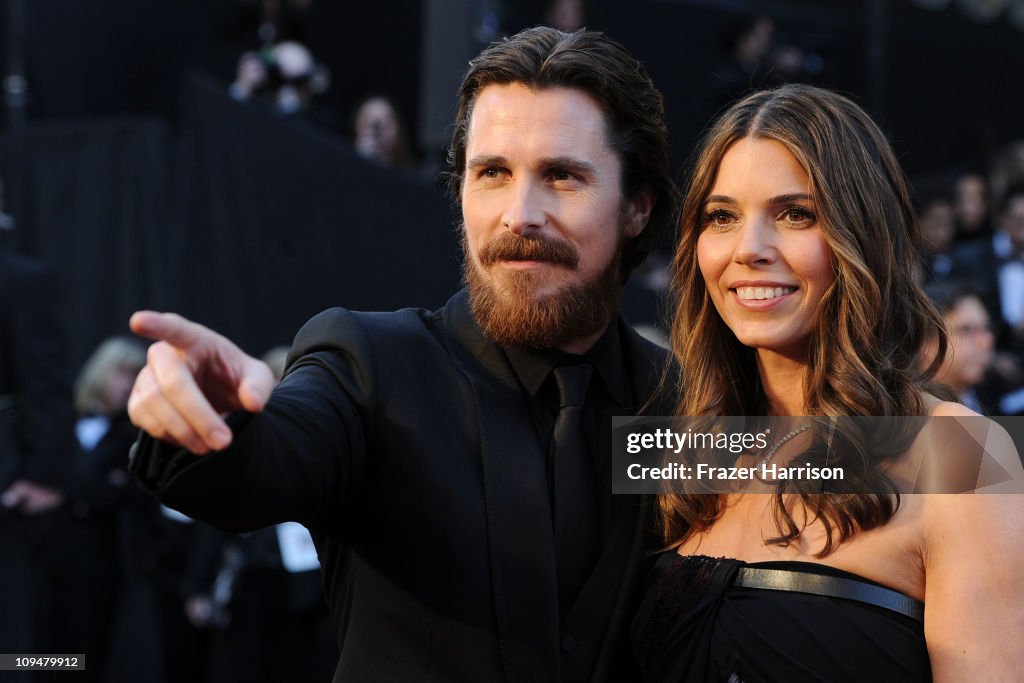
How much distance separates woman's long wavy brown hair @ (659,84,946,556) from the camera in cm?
273

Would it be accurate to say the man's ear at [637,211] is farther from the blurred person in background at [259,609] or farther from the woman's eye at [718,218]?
the blurred person in background at [259,609]

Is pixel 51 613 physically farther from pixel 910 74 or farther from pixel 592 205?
pixel 910 74

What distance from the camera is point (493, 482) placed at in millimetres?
2666

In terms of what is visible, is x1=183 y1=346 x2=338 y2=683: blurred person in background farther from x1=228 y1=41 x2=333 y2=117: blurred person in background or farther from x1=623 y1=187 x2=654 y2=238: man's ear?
x1=623 y1=187 x2=654 y2=238: man's ear

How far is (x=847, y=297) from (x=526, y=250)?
653 mm

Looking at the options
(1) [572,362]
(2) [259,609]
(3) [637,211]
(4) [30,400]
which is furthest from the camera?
(2) [259,609]

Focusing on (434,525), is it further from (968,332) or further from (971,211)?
(971,211)

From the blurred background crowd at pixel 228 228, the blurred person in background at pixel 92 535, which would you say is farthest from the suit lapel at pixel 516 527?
the blurred person in background at pixel 92 535

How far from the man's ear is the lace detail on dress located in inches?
29.8

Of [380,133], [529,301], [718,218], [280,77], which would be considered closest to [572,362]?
[529,301]

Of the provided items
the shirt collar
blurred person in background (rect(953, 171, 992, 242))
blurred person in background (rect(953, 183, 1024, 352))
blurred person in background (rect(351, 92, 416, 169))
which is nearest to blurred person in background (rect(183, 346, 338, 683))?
blurred person in background (rect(351, 92, 416, 169))

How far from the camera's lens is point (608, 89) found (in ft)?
9.79

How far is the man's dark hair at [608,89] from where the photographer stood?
9.66ft

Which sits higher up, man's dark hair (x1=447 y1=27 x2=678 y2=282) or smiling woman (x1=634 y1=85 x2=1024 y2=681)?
man's dark hair (x1=447 y1=27 x2=678 y2=282)
